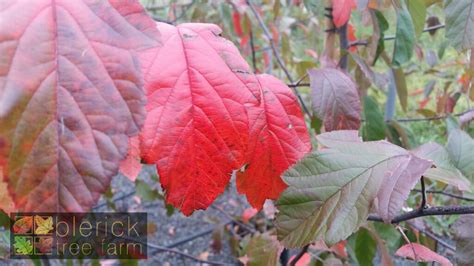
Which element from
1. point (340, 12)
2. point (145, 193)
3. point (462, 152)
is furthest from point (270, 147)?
point (145, 193)

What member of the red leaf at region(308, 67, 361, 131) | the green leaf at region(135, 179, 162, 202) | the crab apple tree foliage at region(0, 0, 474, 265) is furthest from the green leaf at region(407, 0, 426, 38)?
the green leaf at region(135, 179, 162, 202)

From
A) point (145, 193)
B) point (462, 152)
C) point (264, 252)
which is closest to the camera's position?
point (462, 152)

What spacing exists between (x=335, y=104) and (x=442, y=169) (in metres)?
0.26

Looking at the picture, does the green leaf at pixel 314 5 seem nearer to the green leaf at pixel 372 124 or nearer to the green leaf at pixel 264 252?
the green leaf at pixel 372 124

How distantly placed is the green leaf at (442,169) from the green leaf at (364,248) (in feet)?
1.31

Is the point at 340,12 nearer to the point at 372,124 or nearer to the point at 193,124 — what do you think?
the point at 372,124

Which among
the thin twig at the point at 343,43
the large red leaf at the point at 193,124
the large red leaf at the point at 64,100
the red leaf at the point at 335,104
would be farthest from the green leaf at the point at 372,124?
the large red leaf at the point at 64,100

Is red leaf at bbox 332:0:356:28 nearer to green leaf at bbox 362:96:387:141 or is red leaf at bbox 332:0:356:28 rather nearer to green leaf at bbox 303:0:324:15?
green leaf at bbox 303:0:324:15

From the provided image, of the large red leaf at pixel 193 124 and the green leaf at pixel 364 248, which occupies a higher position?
the large red leaf at pixel 193 124

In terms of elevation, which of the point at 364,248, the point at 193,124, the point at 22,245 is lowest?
the point at 364,248

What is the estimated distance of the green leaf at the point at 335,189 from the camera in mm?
524

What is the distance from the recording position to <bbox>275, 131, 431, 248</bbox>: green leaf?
1.72 ft

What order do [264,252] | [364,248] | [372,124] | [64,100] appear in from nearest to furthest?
[64,100] < [264,252] < [364,248] < [372,124]

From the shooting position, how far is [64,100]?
1.19 ft
